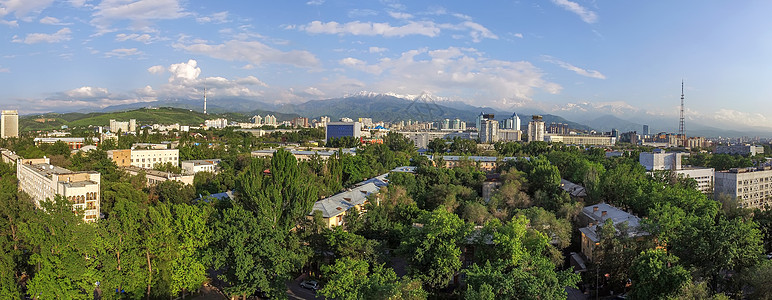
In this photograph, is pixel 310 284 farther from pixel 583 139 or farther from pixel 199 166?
pixel 583 139

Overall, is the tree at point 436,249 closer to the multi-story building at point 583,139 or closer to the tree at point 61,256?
the tree at point 61,256

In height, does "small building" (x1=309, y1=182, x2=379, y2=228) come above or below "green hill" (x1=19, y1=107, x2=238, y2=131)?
below

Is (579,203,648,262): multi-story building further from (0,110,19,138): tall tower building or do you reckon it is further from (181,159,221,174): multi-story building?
(0,110,19,138): tall tower building

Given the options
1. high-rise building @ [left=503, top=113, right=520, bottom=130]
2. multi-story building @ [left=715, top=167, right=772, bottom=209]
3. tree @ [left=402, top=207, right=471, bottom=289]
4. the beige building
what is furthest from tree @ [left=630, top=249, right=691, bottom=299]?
high-rise building @ [left=503, top=113, right=520, bottom=130]

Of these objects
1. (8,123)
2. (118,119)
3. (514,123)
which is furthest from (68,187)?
(514,123)

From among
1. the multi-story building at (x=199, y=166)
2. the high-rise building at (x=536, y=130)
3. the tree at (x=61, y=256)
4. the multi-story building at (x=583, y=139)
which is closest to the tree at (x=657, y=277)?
the tree at (x=61, y=256)

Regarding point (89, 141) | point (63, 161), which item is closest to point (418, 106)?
point (89, 141)

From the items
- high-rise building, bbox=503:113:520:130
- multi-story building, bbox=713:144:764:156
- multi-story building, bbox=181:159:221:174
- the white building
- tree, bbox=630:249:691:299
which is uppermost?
high-rise building, bbox=503:113:520:130
